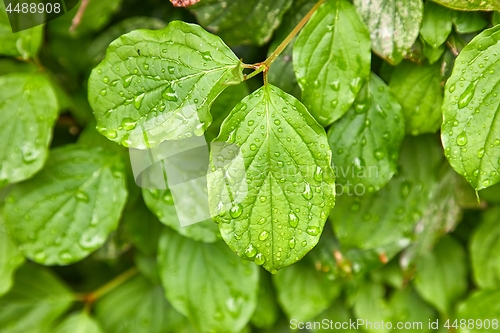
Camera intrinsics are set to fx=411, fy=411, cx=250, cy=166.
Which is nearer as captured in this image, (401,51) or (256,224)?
(256,224)

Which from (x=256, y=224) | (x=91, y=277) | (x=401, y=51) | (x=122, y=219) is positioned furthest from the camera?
(x=91, y=277)

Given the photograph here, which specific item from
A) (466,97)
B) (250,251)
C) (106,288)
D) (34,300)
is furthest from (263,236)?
(34,300)

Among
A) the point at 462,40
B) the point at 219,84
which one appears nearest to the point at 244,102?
the point at 219,84

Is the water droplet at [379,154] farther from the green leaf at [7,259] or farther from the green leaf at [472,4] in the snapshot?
the green leaf at [7,259]

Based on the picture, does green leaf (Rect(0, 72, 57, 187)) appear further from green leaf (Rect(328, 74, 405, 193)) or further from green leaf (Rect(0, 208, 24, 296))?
green leaf (Rect(328, 74, 405, 193))

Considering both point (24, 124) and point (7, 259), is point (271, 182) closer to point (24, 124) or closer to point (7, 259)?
point (24, 124)

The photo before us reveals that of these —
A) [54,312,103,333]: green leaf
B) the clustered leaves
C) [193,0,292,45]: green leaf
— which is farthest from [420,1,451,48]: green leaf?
[54,312,103,333]: green leaf

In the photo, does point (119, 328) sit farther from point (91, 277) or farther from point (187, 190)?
point (187, 190)

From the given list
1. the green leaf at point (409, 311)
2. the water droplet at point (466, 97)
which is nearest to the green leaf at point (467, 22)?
the water droplet at point (466, 97)
